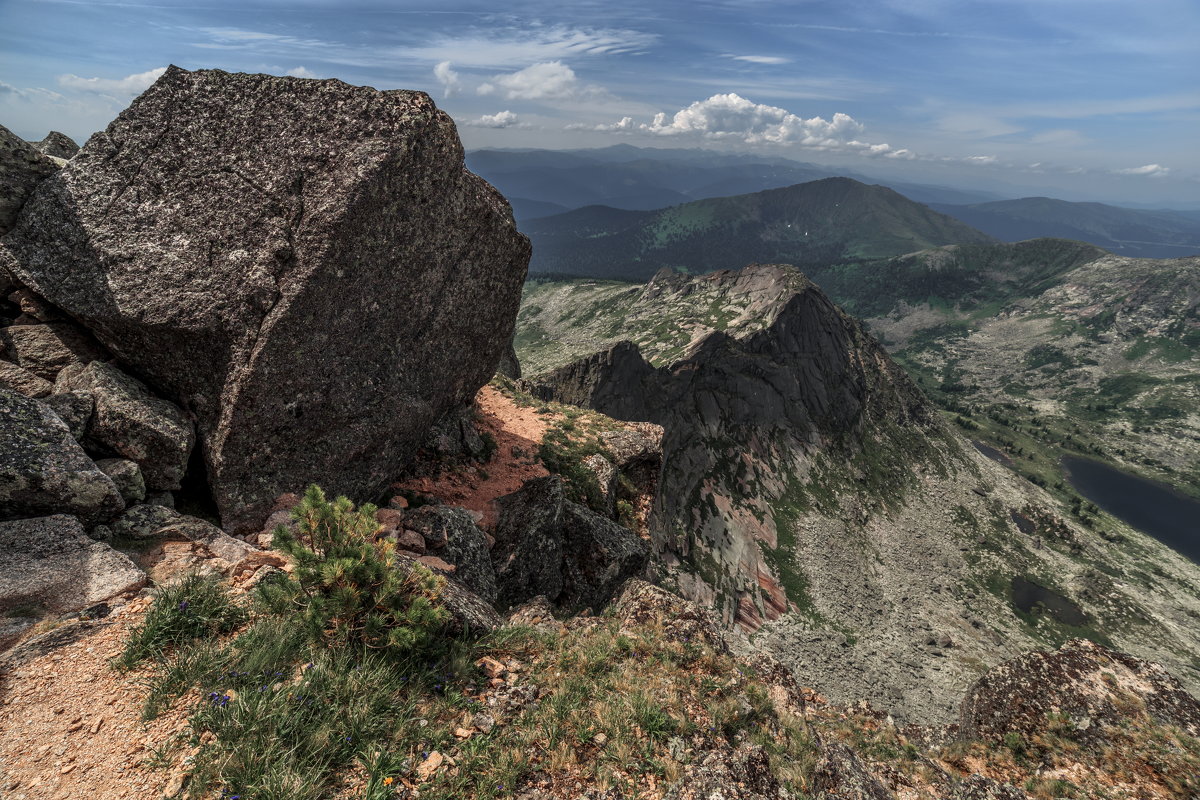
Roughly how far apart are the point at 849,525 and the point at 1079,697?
366 ft

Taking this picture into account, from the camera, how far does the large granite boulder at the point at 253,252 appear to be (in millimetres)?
13906

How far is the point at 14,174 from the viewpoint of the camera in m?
13.8

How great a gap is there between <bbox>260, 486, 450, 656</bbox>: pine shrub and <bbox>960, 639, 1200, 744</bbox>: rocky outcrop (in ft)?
81.8

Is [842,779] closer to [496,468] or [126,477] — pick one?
[496,468]

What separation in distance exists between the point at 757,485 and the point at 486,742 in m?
117

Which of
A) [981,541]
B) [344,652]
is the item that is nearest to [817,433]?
[981,541]

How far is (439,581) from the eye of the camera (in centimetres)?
1137

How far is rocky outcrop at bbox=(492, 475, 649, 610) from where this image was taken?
749 inches

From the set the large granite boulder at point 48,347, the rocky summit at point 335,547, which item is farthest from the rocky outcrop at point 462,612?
the large granite boulder at point 48,347

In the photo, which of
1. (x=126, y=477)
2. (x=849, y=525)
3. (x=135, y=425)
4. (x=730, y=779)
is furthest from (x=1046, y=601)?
(x=135, y=425)

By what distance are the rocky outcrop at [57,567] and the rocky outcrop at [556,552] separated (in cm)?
1068

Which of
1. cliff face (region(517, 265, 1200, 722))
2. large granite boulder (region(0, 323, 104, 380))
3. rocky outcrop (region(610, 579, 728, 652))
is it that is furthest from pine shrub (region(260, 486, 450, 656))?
cliff face (region(517, 265, 1200, 722))

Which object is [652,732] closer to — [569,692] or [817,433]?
[569,692]

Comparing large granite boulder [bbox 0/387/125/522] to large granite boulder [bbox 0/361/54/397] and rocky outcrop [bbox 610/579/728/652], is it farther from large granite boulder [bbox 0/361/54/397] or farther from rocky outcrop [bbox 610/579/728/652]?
rocky outcrop [bbox 610/579/728/652]
